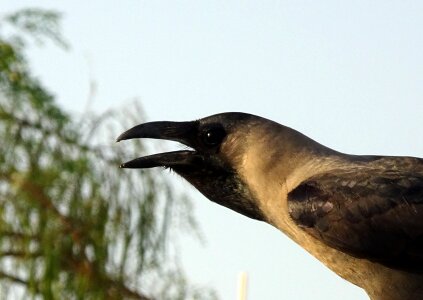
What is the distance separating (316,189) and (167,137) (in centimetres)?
87

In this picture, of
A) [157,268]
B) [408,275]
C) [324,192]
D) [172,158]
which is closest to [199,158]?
[172,158]

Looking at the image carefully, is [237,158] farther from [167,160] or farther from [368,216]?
[368,216]

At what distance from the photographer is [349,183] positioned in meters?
4.95

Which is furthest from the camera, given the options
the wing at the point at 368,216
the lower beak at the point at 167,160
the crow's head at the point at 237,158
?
the lower beak at the point at 167,160

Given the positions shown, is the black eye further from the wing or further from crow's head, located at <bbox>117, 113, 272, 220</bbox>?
the wing

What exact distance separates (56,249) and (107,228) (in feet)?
1.55

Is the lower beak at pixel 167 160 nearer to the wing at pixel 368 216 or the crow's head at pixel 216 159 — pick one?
the crow's head at pixel 216 159

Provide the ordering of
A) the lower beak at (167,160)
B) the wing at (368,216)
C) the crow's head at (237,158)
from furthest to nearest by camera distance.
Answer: the lower beak at (167,160) < the crow's head at (237,158) < the wing at (368,216)

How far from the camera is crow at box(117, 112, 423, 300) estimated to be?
4883 millimetres

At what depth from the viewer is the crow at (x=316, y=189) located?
4883mm

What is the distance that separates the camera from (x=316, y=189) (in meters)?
4.98

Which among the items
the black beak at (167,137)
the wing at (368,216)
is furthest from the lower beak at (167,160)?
the wing at (368,216)

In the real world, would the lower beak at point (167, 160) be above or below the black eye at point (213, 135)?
below

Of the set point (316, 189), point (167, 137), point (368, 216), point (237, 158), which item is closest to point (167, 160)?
point (167, 137)
